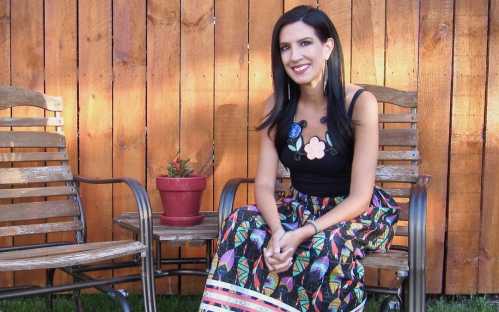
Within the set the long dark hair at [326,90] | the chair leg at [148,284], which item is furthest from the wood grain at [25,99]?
the long dark hair at [326,90]

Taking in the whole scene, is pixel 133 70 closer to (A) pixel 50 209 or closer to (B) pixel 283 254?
(A) pixel 50 209

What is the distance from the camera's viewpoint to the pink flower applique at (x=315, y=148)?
7.13 feet

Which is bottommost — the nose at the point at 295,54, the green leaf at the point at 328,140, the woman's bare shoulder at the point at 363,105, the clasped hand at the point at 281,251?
the clasped hand at the point at 281,251

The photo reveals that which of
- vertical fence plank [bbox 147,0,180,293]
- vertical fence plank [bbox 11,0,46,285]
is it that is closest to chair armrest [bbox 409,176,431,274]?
vertical fence plank [bbox 147,0,180,293]

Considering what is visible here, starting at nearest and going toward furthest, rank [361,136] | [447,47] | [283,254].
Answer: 1. [283,254]
2. [361,136]
3. [447,47]

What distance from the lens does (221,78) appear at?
2.94 m

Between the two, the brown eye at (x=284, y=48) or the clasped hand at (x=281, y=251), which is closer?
the clasped hand at (x=281, y=251)

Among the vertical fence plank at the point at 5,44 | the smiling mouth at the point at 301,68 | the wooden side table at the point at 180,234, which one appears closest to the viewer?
the smiling mouth at the point at 301,68

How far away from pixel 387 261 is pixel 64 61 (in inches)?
72.2

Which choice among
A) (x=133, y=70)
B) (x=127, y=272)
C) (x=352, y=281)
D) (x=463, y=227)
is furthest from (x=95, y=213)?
(x=463, y=227)

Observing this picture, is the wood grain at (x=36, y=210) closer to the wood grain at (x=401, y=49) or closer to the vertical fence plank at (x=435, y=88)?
the wood grain at (x=401, y=49)

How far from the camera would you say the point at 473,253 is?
297cm

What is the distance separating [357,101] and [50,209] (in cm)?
140

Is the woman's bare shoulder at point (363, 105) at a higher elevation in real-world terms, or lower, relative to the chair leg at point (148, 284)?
higher
